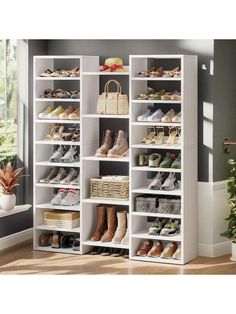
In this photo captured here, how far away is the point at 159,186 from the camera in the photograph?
5.20 metres

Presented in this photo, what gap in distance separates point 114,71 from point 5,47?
1.20 metres

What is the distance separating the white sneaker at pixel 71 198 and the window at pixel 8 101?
71 centimetres

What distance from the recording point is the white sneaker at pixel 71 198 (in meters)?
5.59

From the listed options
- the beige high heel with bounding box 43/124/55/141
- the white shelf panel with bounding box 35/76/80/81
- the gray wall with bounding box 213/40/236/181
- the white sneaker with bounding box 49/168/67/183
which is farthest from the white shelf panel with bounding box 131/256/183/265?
the white shelf panel with bounding box 35/76/80/81

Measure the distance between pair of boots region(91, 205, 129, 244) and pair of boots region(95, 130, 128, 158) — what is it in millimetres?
532

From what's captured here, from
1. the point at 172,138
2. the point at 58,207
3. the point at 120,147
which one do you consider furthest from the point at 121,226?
the point at 172,138

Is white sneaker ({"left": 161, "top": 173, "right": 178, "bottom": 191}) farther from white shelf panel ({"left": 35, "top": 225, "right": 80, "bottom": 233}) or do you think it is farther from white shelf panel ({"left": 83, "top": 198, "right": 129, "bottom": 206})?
white shelf panel ({"left": 35, "top": 225, "right": 80, "bottom": 233})

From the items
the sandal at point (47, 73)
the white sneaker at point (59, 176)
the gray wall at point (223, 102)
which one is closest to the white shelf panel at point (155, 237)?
the gray wall at point (223, 102)

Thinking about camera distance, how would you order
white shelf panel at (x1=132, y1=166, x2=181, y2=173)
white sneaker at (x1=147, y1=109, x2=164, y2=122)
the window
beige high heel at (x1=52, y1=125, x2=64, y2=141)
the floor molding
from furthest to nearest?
the window, beige high heel at (x1=52, y1=125, x2=64, y2=141), the floor molding, white sneaker at (x1=147, y1=109, x2=164, y2=122), white shelf panel at (x1=132, y1=166, x2=181, y2=173)

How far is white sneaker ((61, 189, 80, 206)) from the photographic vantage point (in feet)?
18.4

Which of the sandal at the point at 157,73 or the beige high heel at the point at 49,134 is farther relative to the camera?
the beige high heel at the point at 49,134

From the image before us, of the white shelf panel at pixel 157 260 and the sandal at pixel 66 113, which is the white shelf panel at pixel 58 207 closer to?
the white shelf panel at pixel 157 260

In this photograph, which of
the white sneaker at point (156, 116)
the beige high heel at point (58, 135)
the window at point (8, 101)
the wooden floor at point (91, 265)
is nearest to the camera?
the wooden floor at point (91, 265)
